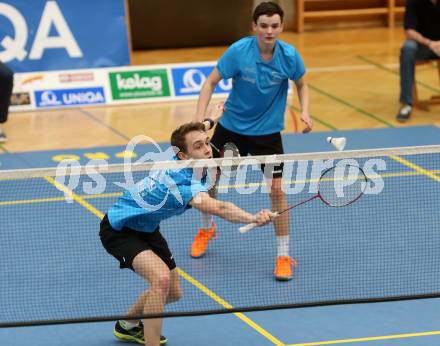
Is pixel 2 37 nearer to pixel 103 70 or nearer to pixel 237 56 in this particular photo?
pixel 103 70

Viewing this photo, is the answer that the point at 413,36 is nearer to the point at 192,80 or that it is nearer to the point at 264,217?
the point at 192,80

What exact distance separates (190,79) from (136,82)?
0.75m

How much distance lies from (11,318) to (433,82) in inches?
358

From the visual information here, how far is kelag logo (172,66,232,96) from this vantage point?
13461 millimetres

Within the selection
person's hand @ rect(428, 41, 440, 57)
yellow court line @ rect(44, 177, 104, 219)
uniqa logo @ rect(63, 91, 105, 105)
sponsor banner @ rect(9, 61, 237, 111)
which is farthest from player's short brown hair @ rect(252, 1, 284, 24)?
uniqa logo @ rect(63, 91, 105, 105)

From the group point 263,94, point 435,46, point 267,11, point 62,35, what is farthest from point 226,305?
point 62,35

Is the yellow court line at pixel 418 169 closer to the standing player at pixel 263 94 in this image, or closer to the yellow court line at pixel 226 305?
the standing player at pixel 263 94

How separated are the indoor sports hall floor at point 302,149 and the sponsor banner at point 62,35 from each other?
3.34 ft

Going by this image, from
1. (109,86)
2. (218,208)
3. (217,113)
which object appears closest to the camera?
(218,208)

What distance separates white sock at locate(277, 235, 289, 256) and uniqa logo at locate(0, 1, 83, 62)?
21.9ft

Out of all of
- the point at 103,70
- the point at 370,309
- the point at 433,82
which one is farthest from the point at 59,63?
the point at 370,309

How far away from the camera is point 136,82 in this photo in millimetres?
13398

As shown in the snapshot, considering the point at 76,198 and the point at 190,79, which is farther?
the point at 190,79

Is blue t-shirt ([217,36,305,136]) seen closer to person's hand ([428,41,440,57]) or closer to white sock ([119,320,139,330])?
white sock ([119,320,139,330])
